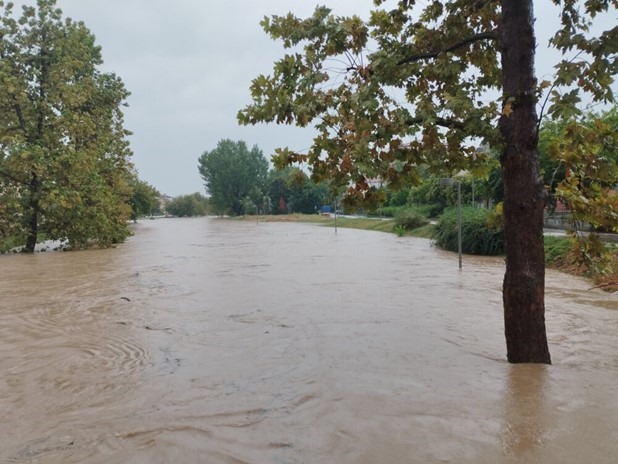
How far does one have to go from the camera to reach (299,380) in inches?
192

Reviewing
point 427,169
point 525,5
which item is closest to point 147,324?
point 427,169

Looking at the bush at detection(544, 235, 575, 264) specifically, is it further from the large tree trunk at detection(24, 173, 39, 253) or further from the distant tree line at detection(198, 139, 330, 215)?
the distant tree line at detection(198, 139, 330, 215)

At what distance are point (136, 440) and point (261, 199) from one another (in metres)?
89.7

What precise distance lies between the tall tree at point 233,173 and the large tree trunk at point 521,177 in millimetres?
87805

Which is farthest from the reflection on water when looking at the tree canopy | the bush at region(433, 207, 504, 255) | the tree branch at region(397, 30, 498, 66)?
the tree canopy

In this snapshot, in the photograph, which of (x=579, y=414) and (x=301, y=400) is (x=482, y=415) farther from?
(x=301, y=400)

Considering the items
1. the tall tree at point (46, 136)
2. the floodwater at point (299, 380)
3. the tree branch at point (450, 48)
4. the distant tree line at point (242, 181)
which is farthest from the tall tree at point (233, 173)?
the tree branch at point (450, 48)

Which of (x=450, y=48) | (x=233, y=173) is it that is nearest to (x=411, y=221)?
(x=450, y=48)

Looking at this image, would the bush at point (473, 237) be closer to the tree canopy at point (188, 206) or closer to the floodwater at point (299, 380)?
the floodwater at point (299, 380)

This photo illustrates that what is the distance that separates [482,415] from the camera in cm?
393

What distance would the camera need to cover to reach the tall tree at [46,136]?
20.6 m

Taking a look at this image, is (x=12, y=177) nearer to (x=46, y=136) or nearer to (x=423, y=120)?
(x=46, y=136)

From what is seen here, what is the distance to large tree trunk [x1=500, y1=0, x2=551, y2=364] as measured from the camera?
4418mm

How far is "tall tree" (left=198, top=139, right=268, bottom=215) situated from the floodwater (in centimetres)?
8359
